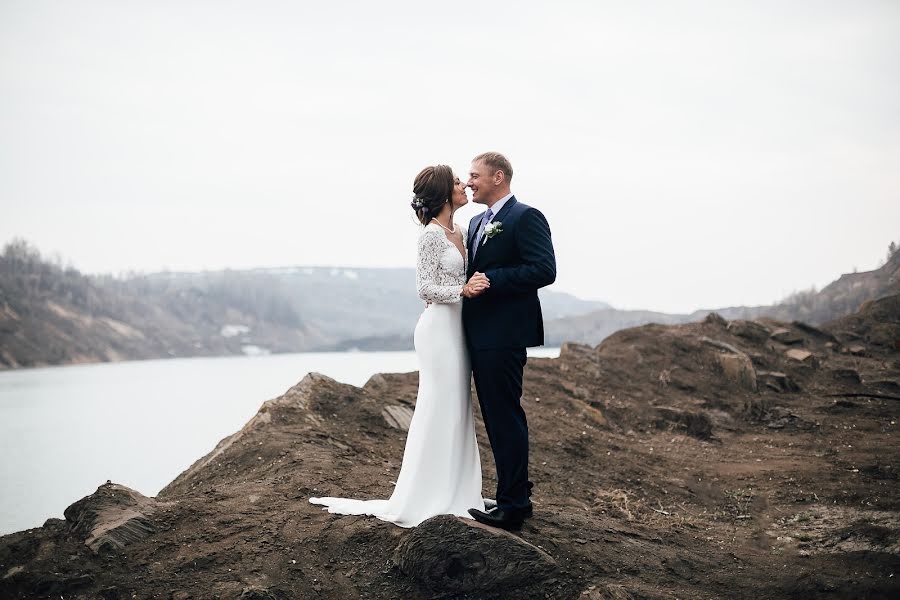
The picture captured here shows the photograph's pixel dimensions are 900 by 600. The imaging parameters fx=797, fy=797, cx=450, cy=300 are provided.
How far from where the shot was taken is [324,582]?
6.18 m

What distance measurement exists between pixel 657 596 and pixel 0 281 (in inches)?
3846

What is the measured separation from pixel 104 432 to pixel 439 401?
24985mm

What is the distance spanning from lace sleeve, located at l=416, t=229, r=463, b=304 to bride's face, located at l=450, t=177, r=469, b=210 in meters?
0.32

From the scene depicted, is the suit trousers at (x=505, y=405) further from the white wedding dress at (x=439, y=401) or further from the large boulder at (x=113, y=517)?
the large boulder at (x=113, y=517)

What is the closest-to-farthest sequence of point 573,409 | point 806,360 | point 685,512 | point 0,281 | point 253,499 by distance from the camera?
point 253,499 < point 685,512 < point 573,409 < point 806,360 < point 0,281

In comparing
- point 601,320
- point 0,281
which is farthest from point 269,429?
point 0,281

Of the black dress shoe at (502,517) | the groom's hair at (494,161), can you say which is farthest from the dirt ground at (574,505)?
the groom's hair at (494,161)

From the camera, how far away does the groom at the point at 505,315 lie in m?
6.30

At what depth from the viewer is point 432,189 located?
21.4ft

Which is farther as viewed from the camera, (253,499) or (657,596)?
(253,499)

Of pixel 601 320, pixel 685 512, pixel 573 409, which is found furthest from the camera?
pixel 601 320

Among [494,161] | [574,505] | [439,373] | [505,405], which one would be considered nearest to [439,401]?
[439,373]

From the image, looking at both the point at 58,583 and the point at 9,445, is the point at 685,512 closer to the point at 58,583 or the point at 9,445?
the point at 58,583

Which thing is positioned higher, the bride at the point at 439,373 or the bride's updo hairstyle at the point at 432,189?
the bride's updo hairstyle at the point at 432,189
